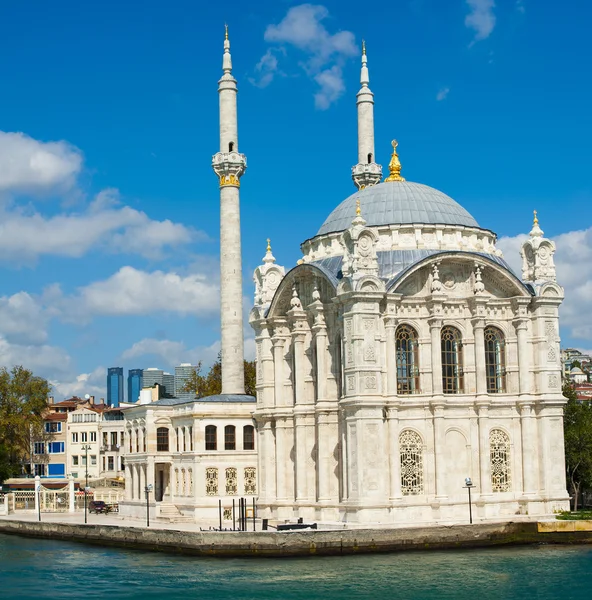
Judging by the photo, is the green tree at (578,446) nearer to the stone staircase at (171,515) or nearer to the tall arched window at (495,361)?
the tall arched window at (495,361)

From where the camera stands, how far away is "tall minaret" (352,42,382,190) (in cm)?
6644

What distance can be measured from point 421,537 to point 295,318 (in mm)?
13450

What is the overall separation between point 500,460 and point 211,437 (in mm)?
15341

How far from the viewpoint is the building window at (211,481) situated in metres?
56.8

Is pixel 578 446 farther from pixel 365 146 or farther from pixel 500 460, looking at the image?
pixel 365 146

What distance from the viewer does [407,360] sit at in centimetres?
4953

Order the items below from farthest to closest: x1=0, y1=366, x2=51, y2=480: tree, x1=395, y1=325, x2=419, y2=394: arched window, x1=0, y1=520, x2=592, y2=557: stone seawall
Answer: x1=0, y1=366, x2=51, y2=480: tree → x1=395, y1=325, x2=419, y2=394: arched window → x1=0, y1=520, x2=592, y2=557: stone seawall

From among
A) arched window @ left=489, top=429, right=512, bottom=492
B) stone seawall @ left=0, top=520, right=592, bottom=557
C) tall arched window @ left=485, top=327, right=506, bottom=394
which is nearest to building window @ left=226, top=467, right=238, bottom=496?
stone seawall @ left=0, top=520, right=592, bottom=557

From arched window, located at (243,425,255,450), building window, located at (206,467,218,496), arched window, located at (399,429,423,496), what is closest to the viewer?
arched window, located at (399,429,423,496)

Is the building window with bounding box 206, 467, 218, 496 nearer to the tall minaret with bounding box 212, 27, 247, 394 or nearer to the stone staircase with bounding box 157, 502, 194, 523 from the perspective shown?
the stone staircase with bounding box 157, 502, 194, 523

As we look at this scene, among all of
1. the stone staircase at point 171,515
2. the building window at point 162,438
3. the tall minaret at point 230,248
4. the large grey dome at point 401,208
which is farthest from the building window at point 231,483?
the large grey dome at point 401,208

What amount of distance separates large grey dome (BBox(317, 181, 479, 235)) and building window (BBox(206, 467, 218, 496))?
13.3 meters

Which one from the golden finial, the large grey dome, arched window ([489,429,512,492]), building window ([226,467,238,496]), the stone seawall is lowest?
the stone seawall

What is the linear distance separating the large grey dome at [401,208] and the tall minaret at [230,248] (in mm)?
9203
